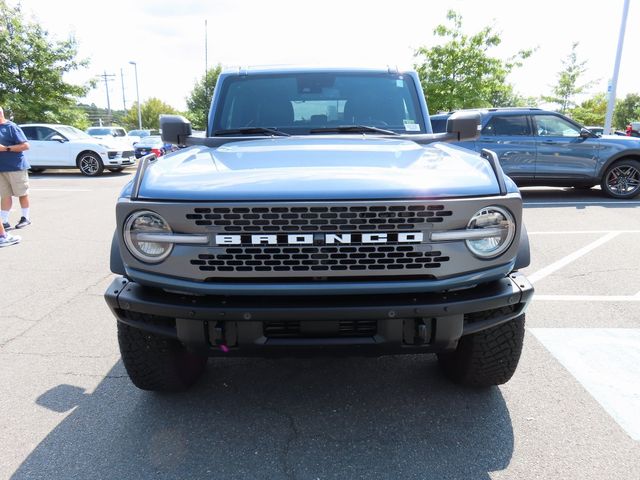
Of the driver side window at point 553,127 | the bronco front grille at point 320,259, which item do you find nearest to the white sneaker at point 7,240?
the bronco front grille at point 320,259

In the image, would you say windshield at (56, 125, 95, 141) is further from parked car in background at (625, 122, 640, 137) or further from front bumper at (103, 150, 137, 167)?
parked car in background at (625, 122, 640, 137)

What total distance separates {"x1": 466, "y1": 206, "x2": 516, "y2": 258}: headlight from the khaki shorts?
24.4 feet

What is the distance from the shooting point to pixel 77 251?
642cm

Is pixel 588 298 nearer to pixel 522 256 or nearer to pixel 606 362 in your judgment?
pixel 606 362

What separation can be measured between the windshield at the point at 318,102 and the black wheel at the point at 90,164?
544 inches

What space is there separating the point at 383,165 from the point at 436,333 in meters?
0.82

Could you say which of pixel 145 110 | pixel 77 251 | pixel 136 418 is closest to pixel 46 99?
pixel 77 251

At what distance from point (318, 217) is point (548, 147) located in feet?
30.7

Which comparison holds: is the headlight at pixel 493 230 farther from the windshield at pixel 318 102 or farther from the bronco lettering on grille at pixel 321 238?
the windshield at pixel 318 102

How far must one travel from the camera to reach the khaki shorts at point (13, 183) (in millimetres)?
7617

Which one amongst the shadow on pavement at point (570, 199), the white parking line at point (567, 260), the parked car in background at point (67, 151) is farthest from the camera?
the parked car in background at point (67, 151)

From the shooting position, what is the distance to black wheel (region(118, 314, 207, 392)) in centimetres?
258

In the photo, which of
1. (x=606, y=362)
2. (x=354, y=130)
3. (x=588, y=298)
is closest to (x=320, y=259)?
(x=354, y=130)

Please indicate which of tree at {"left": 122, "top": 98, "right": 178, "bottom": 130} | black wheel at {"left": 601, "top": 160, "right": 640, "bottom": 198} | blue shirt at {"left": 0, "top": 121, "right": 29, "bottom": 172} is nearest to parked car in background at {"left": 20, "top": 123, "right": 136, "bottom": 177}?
blue shirt at {"left": 0, "top": 121, "right": 29, "bottom": 172}
